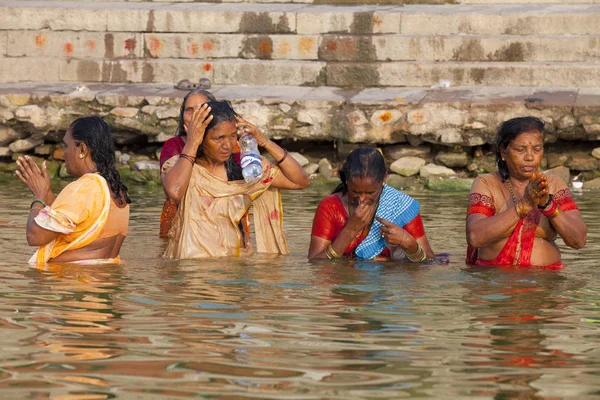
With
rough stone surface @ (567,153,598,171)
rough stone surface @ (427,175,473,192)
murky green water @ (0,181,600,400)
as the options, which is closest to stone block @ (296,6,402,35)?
rough stone surface @ (427,175,473,192)

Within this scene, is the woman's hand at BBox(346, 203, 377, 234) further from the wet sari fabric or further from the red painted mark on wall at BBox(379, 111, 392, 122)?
the red painted mark on wall at BBox(379, 111, 392, 122)

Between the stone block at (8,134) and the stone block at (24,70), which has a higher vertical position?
the stone block at (24,70)

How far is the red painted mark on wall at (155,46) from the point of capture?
13219 millimetres

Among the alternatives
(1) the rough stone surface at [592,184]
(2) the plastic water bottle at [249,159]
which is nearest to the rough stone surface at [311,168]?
(1) the rough stone surface at [592,184]

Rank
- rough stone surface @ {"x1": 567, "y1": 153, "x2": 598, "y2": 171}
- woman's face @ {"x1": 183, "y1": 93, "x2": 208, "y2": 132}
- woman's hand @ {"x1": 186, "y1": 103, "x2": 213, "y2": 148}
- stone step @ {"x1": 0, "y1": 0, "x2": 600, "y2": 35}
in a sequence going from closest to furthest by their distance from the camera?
woman's hand @ {"x1": 186, "y1": 103, "x2": 213, "y2": 148}
woman's face @ {"x1": 183, "y1": 93, "x2": 208, "y2": 132}
rough stone surface @ {"x1": 567, "y1": 153, "x2": 598, "y2": 171}
stone step @ {"x1": 0, "y1": 0, "x2": 600, "y2": 35}

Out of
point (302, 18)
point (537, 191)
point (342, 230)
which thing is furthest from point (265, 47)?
point (537, 191)

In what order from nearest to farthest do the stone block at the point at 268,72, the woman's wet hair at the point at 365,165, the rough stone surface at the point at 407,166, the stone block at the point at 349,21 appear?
the woman's wet hair at the point at 365,165
the rough stone surface at the point at 407,166
the stone block at the point at 268,72
the stone block at the point at 349,21

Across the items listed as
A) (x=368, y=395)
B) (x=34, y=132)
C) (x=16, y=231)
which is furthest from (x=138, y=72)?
(x=368, y=395)

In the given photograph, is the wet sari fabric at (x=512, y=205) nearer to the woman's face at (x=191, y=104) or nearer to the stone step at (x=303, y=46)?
the woman's face at (x=191, y=104)

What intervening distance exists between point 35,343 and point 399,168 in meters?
7.66

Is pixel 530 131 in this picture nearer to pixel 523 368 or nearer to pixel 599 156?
pixel 523 368

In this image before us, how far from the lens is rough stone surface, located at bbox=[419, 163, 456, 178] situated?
11852 millimetres

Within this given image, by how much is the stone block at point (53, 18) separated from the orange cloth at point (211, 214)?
6692 mm

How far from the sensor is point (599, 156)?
11727 mm
